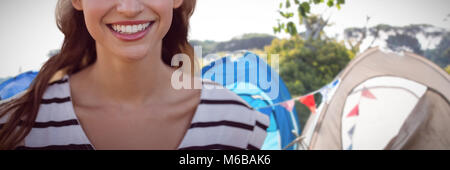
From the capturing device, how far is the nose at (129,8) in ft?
3.55

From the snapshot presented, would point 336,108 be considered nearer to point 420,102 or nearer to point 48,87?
point 420,102

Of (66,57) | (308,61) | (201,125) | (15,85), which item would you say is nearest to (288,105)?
(15,85)

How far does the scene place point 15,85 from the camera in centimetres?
265

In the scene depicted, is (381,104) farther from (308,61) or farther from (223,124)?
(308,61)

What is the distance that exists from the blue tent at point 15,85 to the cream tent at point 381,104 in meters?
2.47

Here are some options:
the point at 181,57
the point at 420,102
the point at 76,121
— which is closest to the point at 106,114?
the point at 76,121

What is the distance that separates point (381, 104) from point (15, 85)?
10.4 feet

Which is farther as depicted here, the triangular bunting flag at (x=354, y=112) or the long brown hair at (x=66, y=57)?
the triangular bunting flag at (x=354, y=112)

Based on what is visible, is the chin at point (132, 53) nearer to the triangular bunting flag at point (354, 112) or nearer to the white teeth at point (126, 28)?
the white teeth at point (126, 28)

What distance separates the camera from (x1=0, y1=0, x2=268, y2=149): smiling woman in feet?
3.74

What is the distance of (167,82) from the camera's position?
55.7 inches

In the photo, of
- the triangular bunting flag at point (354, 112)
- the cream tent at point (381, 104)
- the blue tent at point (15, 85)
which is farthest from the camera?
the triangular bunting flag at point (354, 112)

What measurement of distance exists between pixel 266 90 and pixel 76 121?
9.90 ft

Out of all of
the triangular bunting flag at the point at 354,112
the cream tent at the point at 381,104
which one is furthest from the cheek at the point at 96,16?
the triangular bunting flag at the point at 354,112
